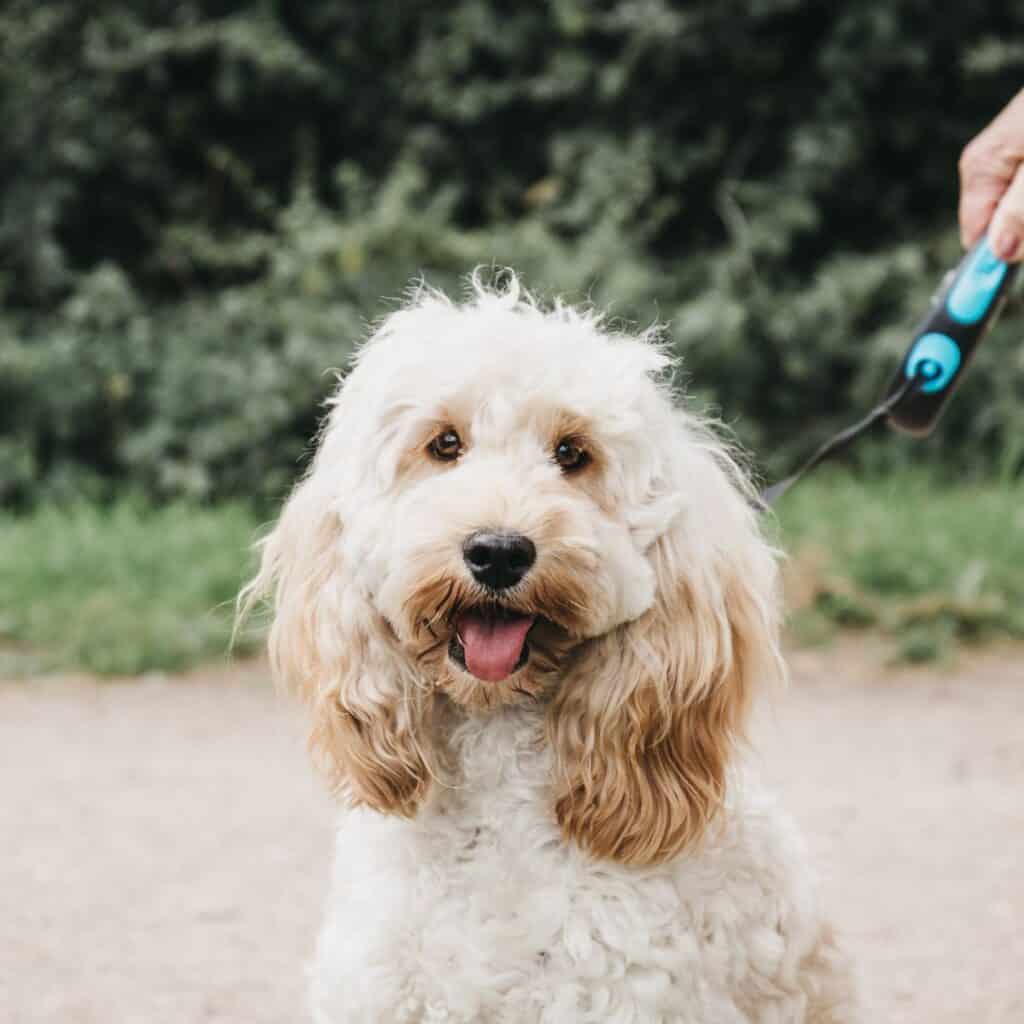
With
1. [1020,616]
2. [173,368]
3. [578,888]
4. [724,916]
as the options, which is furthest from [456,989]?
[173,368]

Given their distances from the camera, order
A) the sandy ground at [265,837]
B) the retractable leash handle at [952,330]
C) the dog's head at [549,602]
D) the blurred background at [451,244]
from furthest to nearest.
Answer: the blurred background at [451,244] < the sandy ground at [265,837] < the retractable leash handle at [952,330] < the dog's head at [549,602]

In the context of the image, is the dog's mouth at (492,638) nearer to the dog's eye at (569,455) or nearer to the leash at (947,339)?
the dog's eye at (569,455)

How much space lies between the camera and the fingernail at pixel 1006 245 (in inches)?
118

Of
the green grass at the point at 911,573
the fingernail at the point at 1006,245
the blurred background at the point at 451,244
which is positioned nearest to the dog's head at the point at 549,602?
the fingernail at the point at 1006,245

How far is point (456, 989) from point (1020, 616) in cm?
480

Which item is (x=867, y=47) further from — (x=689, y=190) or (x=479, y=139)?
(x=479, y=139)

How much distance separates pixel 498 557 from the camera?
2.37 meters

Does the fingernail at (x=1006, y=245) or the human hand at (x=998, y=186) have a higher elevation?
the human hand at (x=998, y=186)

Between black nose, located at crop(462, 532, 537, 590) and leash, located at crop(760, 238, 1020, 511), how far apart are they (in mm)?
899

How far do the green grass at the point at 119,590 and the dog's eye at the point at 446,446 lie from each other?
12.4 ft

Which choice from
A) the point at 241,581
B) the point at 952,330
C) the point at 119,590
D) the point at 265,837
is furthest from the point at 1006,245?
the point at 119,590

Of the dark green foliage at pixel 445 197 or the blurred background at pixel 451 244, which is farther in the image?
the dark green foliage at pixel 445 197

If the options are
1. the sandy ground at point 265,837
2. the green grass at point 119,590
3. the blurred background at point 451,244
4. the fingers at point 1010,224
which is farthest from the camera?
the blurred background at point 451,244

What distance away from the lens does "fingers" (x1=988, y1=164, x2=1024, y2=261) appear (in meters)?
2.95
